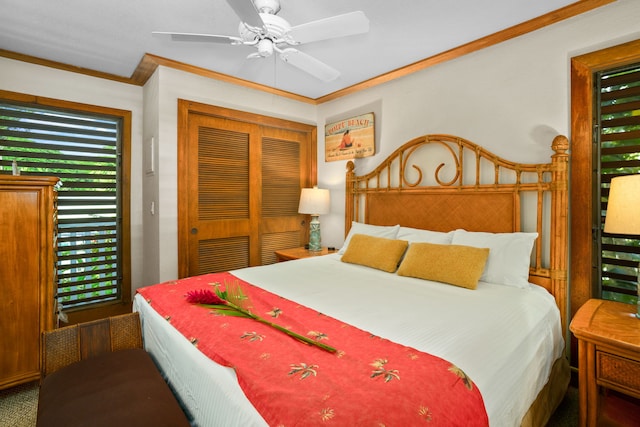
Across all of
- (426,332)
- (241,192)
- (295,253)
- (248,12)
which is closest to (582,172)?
(426,332)

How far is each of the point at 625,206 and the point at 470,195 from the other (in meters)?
1.09

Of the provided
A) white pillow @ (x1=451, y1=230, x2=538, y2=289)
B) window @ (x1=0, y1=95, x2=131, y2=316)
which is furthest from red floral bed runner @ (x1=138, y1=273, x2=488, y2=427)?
window @ (x1=0, y1=95, x2=131, y2=316)

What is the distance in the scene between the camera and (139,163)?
335cm

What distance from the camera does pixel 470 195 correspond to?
2559 millimetres

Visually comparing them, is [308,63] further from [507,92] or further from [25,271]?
[25,271]

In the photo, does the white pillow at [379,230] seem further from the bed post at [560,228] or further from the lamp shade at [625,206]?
the lamp shade at [625,206]

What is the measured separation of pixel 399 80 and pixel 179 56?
2.08 m

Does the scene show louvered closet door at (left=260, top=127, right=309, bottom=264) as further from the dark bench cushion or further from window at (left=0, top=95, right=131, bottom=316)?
the dark bench cushion

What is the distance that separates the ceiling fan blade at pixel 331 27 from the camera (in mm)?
1639

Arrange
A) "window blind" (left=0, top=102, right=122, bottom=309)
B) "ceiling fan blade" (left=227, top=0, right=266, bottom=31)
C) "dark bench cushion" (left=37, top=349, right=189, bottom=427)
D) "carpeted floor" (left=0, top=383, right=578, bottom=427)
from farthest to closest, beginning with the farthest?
"window blind" (left=0, top=102, right=122, bottom=309) → "carpeted floor" (left=0, top=383, right=578, bottom=427) → "ceiling fan blade" (left=227, top=0, right=266, bottom=31) → "dark bench cushion" (left=37, top=349, right=189, bottom=427)

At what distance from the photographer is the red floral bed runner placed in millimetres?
830

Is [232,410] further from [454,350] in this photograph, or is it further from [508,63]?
[508,63]

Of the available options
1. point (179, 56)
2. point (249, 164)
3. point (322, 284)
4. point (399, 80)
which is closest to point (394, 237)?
point (322, 284)

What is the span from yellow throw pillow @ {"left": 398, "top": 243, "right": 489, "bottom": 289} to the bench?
1.63 m
